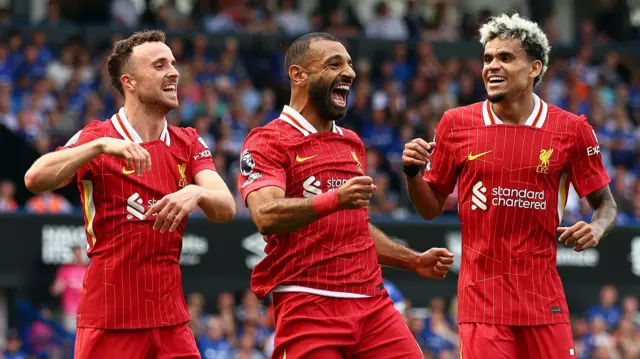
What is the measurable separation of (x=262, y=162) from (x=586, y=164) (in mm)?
2016

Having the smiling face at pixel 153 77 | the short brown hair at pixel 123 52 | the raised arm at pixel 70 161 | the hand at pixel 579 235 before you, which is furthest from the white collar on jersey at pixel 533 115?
the raised arm at pixel 70 161

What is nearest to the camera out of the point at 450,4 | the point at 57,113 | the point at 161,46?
the point at 161,46

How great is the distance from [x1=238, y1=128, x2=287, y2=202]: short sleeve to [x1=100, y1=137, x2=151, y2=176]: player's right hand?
0.68 metres

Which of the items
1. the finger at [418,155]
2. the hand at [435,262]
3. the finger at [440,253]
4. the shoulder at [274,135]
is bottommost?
the hand at [435,262]

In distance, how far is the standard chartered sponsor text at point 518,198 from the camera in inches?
292

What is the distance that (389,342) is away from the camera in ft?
23.3

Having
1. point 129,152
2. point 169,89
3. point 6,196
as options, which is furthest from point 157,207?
point 6,196

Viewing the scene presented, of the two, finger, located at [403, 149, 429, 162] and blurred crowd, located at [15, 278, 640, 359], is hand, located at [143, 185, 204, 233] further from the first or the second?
blurred crowd, located at [15, 278, 640, 359]

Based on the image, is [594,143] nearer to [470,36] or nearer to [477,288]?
[477,288]

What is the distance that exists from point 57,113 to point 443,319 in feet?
19.8

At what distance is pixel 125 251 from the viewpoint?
23.2 ft

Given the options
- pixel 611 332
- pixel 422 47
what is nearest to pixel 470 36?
pixel 422 47

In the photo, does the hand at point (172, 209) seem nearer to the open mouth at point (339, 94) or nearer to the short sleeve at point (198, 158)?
the short sleeve at point (198, 158)

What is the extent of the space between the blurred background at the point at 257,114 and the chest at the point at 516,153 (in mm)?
2827
